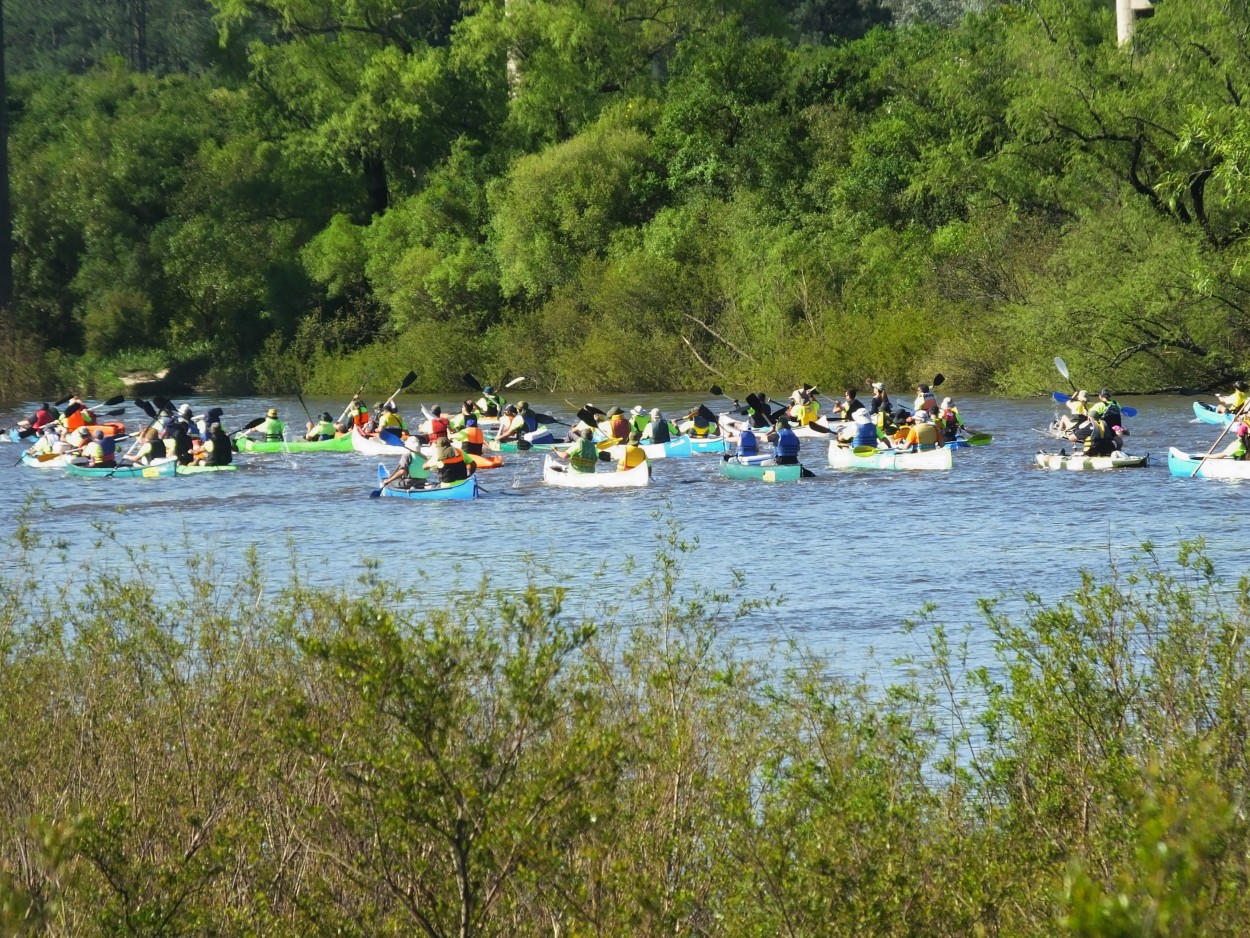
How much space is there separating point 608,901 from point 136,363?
58.9 metres

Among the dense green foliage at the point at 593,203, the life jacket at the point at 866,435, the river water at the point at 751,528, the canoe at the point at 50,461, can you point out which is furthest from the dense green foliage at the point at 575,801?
the dense green foliage at the point at 593,203

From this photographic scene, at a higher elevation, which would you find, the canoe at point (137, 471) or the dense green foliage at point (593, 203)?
the dense green foliage at point (593, 203)

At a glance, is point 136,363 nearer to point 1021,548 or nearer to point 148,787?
point 1021,548

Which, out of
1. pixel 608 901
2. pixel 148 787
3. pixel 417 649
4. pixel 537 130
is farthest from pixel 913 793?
pixel 537 130

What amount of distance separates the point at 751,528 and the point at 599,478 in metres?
5.14

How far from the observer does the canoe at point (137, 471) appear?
31578mm

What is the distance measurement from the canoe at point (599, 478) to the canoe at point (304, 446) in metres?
8.55

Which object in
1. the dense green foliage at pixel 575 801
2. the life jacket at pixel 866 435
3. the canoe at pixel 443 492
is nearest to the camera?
the dense green foliage at pixel 575 801

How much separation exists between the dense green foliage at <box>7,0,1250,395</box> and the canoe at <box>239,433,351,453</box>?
16688 mm

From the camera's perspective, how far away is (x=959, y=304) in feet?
166

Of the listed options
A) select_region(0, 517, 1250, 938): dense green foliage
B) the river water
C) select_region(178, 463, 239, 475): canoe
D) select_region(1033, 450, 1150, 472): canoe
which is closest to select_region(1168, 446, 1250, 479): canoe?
the river water

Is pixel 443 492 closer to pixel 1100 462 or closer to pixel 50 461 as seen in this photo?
pixel 1100 462

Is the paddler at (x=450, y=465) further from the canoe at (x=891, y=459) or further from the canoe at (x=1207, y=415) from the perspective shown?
the canoe at (x=1207, y=415)

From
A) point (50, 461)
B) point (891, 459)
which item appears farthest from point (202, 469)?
point (891, 459)
